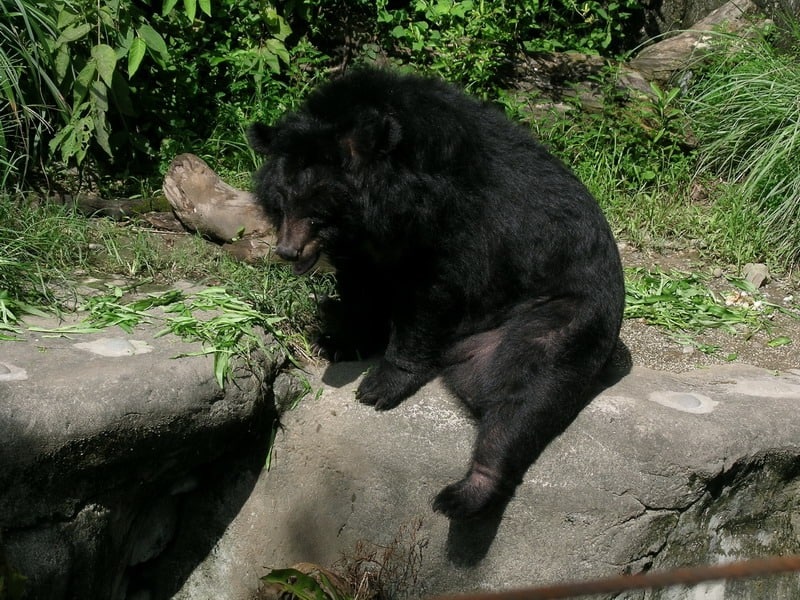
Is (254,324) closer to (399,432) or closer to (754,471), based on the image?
(399,432)

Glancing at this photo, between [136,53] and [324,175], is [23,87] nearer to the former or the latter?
[136,53]

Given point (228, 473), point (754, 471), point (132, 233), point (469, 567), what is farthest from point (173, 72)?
point (754, 471)

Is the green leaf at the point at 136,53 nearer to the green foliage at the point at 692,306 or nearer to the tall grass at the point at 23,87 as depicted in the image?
the tall grass at the point at 23,87

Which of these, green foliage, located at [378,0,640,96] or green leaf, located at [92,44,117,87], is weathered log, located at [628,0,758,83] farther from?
green leaf, located at [92,44,117,87]

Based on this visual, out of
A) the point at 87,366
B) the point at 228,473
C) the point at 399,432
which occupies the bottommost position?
the point at 228,473

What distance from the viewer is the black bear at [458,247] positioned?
345 cm

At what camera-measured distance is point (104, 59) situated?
5.33m

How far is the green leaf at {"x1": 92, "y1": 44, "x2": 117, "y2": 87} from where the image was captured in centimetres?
530

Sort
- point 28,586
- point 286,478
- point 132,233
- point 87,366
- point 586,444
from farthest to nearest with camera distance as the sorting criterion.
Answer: point 132,233 → point 286,478 → point 586,444 → point 87,366 → point 28,586

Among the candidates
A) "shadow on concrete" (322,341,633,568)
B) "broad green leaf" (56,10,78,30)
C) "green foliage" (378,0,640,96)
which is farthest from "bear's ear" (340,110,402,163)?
"green foliage" (378,0,640,96)

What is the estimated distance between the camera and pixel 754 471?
4.00 meters

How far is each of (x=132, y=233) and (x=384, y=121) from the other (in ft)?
8.66

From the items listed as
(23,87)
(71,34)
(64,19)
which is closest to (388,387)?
(71,34)

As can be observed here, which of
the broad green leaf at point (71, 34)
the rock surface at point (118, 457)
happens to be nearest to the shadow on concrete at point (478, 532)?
the rock surface at point (118, 457)
